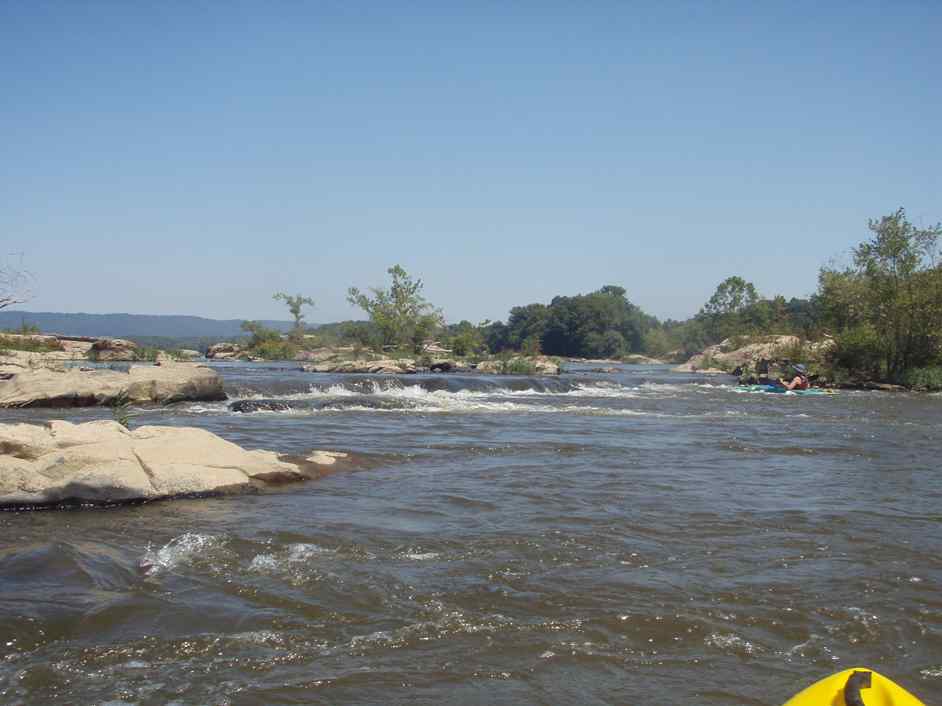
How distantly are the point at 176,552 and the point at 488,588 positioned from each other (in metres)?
2.26

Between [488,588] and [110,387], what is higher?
[110,387]

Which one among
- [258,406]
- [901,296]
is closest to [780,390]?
[901,296]

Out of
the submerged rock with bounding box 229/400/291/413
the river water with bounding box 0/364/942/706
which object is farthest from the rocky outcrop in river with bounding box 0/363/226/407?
the river water with bounding box 0/364/942/706

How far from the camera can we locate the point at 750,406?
19641 millimetres

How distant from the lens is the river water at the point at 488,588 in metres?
3.44

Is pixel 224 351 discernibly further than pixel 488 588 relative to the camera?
Yes

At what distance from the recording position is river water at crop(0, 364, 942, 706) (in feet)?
11.3

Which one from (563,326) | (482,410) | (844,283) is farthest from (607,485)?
(563,326)

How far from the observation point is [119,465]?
23.1 feet

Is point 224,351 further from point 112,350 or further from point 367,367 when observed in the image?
point 367,367

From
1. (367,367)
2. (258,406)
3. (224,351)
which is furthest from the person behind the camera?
(224,351)

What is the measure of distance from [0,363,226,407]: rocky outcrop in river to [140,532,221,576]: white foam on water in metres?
10.8

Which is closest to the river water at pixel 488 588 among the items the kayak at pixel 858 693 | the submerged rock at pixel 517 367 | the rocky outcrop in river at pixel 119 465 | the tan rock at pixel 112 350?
the rocky outcrop in river at pixel 119 465

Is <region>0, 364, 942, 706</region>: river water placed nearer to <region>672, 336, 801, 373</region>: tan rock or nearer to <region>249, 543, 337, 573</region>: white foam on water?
<region>249, 543, 337, 573</region>: white foam on water
